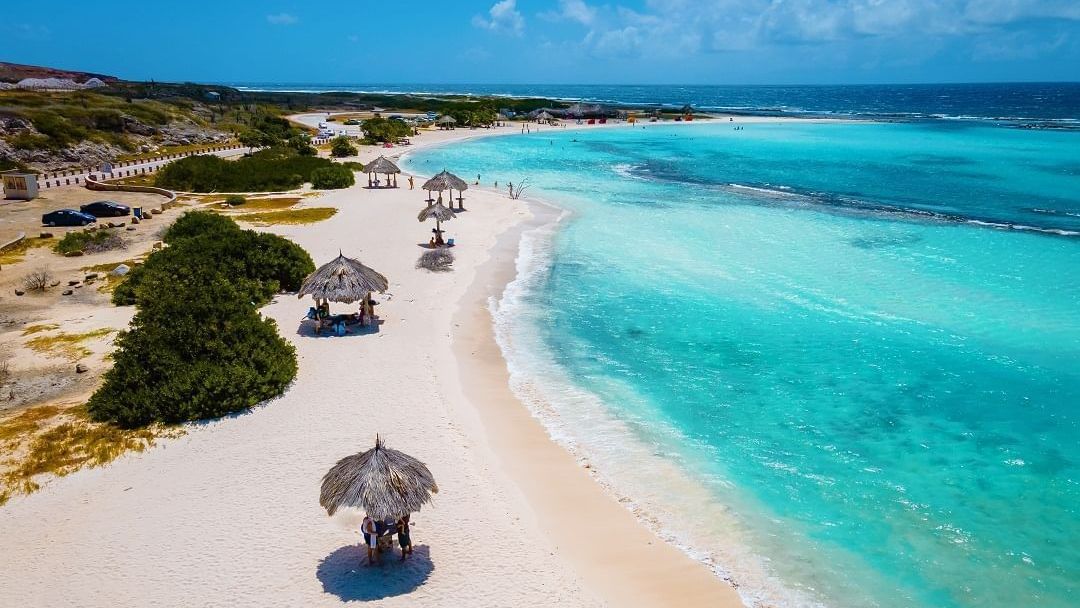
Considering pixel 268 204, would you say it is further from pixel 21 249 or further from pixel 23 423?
pixel 23 423

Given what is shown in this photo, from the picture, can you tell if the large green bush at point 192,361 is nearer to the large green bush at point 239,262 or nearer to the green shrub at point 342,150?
the large green bush at point 239,262

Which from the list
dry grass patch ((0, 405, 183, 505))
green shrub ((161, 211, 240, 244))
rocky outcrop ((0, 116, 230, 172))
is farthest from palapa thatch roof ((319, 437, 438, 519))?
rocky outcrop ((0, 116, 230, 172))

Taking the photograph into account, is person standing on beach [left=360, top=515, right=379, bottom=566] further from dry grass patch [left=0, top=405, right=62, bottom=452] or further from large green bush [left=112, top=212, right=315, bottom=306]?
large green bush [left=112, top=212, right=315, bottom=306]

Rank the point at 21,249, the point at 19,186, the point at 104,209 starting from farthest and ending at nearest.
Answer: the point at 19,186 < the point at 104,209 < the point at 21,249

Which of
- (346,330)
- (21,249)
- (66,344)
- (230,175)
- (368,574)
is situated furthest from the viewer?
(230,175)

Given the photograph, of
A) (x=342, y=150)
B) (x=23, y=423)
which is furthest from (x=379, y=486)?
(x=342, y=150)

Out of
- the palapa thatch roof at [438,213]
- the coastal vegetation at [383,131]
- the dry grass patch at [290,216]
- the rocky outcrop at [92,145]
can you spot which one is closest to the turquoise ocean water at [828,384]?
the palapa thatch roof at [438,213]
